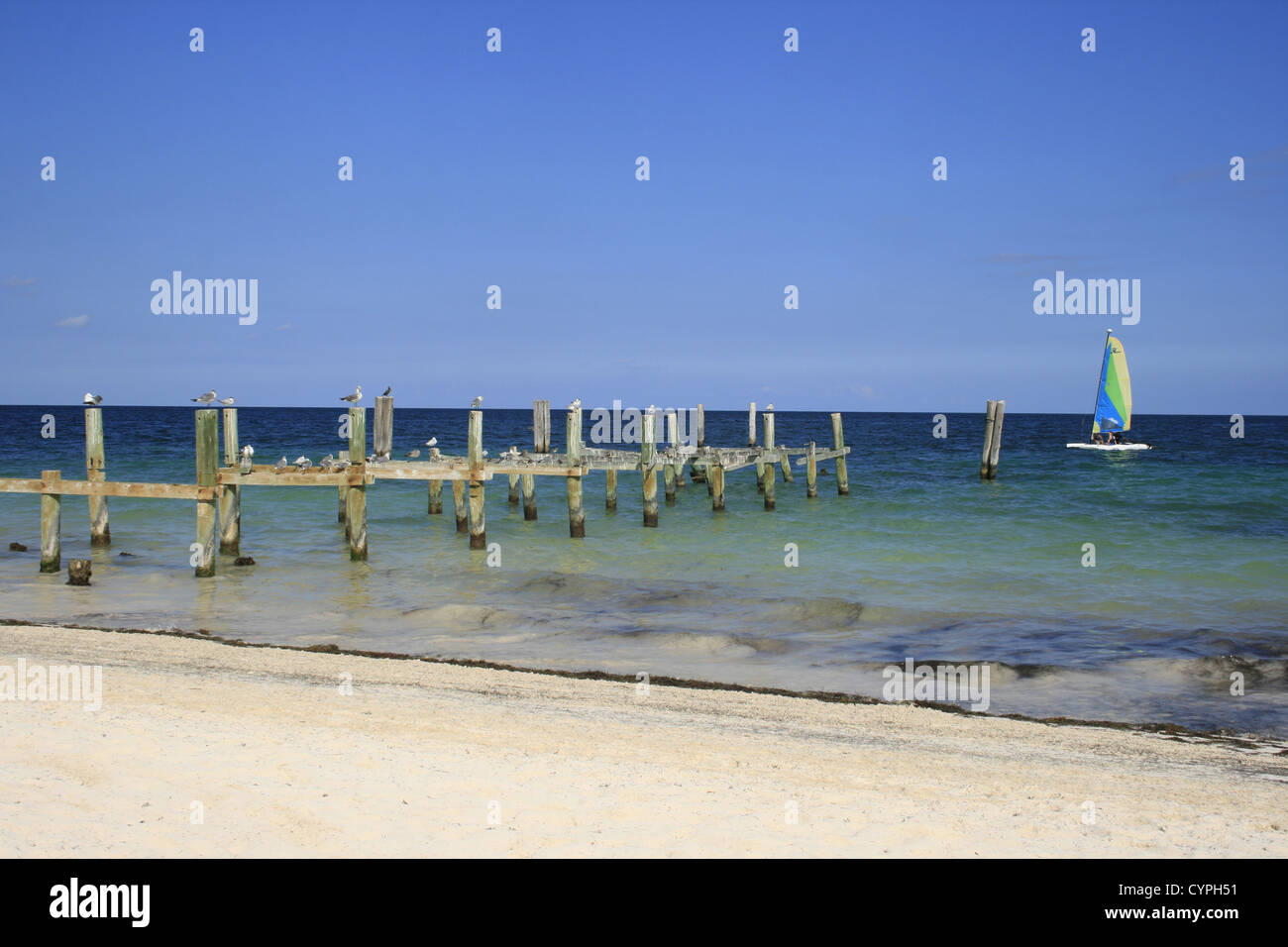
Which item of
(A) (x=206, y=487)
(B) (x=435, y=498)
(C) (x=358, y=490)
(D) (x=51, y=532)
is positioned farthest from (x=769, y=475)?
(D) (x=51, y=532)

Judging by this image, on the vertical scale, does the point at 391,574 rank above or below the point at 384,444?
below

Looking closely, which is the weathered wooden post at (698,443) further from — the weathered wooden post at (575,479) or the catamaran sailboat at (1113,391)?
the catamaran sailboat at (1113,391)

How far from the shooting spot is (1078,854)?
546cm

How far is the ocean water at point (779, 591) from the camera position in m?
11.6

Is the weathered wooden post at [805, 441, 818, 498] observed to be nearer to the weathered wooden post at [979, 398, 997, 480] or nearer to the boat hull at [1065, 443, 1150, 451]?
the weathered wooden post at [979, 398, 997, 480]

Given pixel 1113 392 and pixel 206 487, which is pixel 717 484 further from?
pixel 1113 392

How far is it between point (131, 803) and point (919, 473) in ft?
139

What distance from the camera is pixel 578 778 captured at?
6.57 metres

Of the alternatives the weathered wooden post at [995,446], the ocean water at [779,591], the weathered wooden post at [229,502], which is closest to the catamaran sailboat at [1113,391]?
the weathered wooden post at [995,446]

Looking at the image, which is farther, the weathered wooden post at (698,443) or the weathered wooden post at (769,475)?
the weathered wooden post at (698,443)

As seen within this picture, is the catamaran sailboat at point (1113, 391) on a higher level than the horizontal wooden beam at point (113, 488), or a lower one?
higher

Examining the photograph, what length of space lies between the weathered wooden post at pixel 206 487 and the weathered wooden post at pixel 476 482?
454 cm
